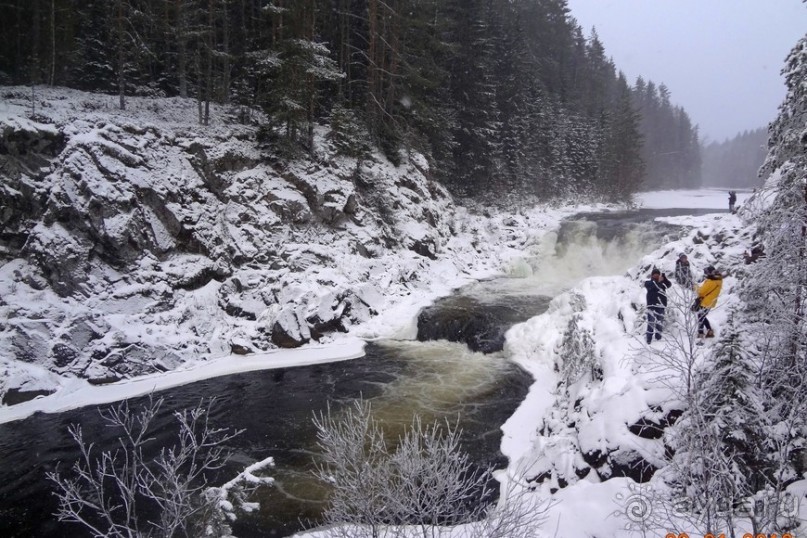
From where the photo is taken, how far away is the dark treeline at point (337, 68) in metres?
21.3

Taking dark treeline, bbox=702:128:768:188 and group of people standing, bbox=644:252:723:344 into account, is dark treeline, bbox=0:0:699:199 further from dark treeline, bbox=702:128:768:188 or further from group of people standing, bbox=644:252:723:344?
dark treeline, bbox=702:128:768:188

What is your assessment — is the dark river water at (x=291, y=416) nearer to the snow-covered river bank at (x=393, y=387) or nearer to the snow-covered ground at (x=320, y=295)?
the snow-covered river bank at (x=393, y=387)

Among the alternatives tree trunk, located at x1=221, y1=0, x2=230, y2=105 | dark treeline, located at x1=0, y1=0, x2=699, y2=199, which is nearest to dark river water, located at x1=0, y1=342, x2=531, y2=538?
dark treeline, located at x1=0, y1=0, x2=699, y2=199

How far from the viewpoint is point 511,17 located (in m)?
44.8

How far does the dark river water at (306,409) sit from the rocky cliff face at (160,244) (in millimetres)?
2147

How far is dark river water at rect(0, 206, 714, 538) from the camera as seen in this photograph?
8.24 meters

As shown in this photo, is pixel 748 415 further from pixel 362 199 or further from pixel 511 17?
pixel 511 17

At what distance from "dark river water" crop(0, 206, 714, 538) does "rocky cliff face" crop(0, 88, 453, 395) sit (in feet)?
7.04

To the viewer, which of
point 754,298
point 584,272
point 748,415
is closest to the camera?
point 748,415

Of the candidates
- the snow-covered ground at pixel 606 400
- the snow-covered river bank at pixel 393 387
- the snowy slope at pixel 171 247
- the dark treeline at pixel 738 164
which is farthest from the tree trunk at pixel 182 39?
the dark treeline at pixel 738 164

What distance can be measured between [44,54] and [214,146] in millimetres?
10495

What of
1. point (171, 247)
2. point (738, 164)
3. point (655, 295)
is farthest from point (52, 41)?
point (738, 164)

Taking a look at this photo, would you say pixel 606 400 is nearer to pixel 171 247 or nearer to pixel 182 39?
pixel 171 247

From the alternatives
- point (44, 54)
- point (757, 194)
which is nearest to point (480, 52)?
point (44, 54)
